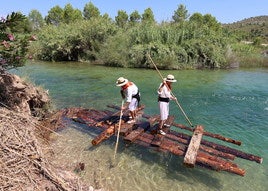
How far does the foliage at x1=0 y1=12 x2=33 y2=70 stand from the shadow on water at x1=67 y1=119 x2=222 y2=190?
3492 mm

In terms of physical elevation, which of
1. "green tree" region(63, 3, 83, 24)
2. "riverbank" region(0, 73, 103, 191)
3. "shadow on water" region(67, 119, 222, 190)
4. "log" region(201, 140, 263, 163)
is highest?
"green tree" region(63, 3, 83, 24)

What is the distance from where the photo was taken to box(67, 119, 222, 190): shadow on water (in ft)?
23.6

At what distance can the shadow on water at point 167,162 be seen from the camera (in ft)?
23.6

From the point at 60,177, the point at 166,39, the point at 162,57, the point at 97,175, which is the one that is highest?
the point at 166,39

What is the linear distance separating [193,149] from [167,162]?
41.5 inches

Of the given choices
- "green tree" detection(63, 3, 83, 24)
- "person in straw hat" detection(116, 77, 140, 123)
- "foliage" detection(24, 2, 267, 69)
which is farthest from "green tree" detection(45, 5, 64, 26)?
"person in straw hat" detection(116, 77, 140, 123)

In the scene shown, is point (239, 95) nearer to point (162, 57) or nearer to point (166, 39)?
point (162, 57)

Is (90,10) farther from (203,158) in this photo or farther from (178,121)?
(203,158)

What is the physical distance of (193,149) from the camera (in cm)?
734

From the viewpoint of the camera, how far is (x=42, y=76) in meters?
21.1

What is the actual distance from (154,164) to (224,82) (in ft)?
47.2

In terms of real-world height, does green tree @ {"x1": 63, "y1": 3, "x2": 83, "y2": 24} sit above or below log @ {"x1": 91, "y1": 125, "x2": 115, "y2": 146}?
above

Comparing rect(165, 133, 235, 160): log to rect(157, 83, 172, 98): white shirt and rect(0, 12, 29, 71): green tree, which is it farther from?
rect(0, 12, 29, 71): green tree

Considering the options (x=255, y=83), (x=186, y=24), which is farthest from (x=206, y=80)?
(x=186, y=24)
